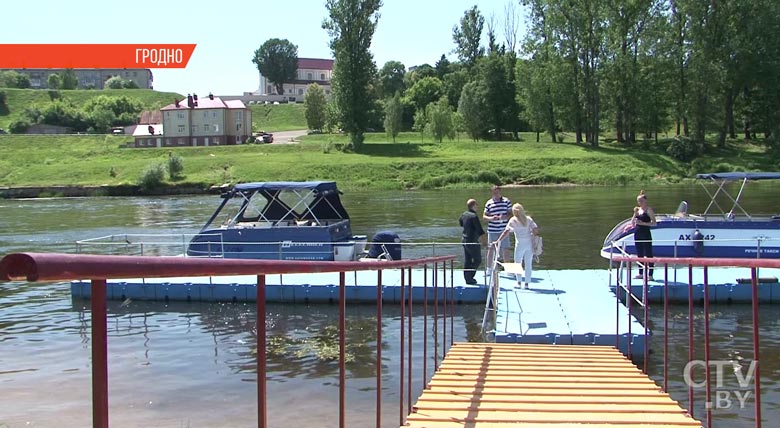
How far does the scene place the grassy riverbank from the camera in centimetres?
6519

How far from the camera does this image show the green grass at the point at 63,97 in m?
129

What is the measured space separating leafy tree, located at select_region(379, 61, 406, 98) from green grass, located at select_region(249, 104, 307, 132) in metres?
16.0

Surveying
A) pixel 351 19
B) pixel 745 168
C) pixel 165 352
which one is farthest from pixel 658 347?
pixel 351 19

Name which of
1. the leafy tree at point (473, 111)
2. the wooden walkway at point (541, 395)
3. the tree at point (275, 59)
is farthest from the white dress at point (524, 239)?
the tree at point (275, 59)

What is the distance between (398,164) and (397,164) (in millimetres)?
93

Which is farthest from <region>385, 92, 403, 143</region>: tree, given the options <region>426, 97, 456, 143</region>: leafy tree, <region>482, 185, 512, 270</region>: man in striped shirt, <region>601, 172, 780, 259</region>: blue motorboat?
<region>482, 185, 512, 270</region>: man in striped shirt

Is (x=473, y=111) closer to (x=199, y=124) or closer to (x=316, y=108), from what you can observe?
(x=316, y=108)

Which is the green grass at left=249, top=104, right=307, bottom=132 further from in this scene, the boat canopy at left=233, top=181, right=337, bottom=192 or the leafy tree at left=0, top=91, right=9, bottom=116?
the boat canopy at left=233, top=181, right=337, bottom=192

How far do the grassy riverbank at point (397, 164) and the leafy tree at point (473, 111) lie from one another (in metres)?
5.67

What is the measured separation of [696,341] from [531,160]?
57.1 metres

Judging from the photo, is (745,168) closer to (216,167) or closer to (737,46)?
(737,46)

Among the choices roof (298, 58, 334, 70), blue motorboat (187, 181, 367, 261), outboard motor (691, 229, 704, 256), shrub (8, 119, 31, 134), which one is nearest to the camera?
blue motorboat (187, 181, 367, 261)

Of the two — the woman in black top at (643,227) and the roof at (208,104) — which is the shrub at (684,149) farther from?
the roof at (208,104)

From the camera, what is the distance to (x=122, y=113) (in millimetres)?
127375
